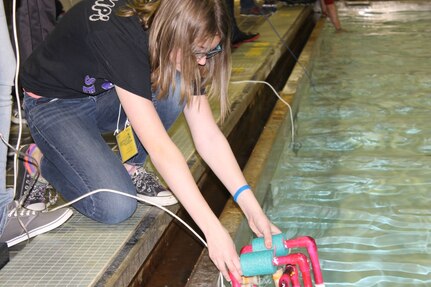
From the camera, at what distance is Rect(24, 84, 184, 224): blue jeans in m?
2.24

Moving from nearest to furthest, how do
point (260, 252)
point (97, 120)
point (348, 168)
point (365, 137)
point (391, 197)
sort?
1. point (260, 252)
2. point (97, 120)
3. point (391, 197)
4. point (348, 168)
5. point (365, 137)

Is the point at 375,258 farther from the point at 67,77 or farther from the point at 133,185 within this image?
the point at 67,77

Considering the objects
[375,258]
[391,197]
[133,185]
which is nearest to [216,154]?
[133,185]

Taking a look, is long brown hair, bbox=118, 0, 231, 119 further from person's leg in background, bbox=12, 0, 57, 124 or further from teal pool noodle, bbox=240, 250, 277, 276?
person's leg in background, bbox=12, 0, 57, 124

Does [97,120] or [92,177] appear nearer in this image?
[92,177]

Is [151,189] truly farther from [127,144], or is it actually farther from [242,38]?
[242,38]

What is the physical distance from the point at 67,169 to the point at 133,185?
0.74 ft

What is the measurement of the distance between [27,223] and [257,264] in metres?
0.94

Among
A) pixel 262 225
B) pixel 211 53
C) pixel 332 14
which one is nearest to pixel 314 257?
pixel 262 225

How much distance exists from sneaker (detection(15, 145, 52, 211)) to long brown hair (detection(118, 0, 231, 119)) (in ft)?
2.28

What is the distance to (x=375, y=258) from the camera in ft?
8.06

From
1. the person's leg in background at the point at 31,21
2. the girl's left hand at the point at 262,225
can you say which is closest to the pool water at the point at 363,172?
the girl's left hand at the point at 262,225

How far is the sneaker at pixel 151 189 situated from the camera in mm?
2434

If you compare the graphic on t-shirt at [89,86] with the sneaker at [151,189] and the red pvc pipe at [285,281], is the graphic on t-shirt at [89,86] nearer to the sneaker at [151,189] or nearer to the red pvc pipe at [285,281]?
the sneaker at [151,189]
